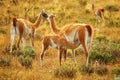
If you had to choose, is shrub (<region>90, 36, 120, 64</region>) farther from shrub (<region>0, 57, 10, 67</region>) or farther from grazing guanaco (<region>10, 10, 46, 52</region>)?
shrub (<region>0, 57, 10, 67</region>)

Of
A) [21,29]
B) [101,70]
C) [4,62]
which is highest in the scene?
[21,29]

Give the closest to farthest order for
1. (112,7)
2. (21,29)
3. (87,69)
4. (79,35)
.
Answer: (87,69) < (79,35) < (21,29) < (112,7)

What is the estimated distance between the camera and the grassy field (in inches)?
391

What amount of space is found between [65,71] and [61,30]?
204 centimetres

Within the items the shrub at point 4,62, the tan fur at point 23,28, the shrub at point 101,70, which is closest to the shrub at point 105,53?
the shrub at point 101,70

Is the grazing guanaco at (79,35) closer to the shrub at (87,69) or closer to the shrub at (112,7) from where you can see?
the shrub at (87,69)

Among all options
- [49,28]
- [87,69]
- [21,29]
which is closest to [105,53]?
[87,69]

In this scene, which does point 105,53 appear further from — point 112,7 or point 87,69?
point 112,7

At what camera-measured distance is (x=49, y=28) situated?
1819 centimetres

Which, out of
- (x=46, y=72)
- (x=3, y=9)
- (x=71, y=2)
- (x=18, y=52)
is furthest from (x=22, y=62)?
(x=71, y=2)

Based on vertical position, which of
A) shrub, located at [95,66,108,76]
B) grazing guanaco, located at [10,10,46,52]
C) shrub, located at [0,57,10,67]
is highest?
grazing guanaco, located at [10,10,46,52]

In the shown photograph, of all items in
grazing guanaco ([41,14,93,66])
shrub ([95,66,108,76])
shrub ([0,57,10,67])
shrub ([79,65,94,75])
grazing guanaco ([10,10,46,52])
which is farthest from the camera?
grazing guanaco ([10,10,46,52])

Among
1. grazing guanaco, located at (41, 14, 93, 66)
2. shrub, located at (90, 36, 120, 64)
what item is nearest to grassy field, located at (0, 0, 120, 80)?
shrub, located at (90, 36, 120, 64)

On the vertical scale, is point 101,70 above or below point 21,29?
below
